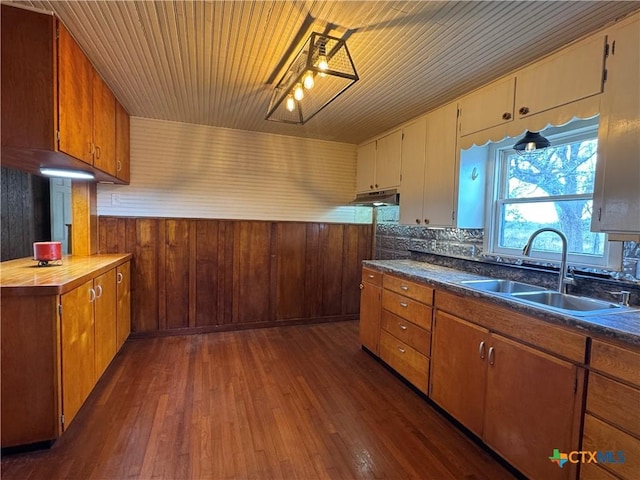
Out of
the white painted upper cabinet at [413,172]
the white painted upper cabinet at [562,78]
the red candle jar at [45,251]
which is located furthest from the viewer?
the white painted upper cabinet at [413,172]

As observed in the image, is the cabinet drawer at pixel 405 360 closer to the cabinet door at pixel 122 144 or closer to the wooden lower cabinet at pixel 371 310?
the wooden lower cabinet at pixel 371 310

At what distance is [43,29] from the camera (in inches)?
65.7

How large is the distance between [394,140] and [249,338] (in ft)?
8.85

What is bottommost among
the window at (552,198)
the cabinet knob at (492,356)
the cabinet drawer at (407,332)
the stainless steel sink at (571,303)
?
the cabinet drawer at (407,332)

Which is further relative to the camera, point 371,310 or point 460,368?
point 371,310

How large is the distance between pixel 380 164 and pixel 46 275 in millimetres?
3140

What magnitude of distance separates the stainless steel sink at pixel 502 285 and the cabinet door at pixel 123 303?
115 inches

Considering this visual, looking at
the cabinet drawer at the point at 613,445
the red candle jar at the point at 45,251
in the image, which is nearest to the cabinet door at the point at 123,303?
the red candle jar at the point at 45,251

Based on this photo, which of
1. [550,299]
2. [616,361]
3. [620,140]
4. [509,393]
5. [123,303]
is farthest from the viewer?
[123,303]

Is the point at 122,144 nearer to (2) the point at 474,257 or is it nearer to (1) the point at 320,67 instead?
(1) the point at 320,67

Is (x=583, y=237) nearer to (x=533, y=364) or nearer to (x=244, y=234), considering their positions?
(x=533, y=364)

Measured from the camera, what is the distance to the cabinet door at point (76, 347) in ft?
5.97

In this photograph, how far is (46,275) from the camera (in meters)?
1.98

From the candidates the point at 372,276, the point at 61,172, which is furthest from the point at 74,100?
the point at 372,276
